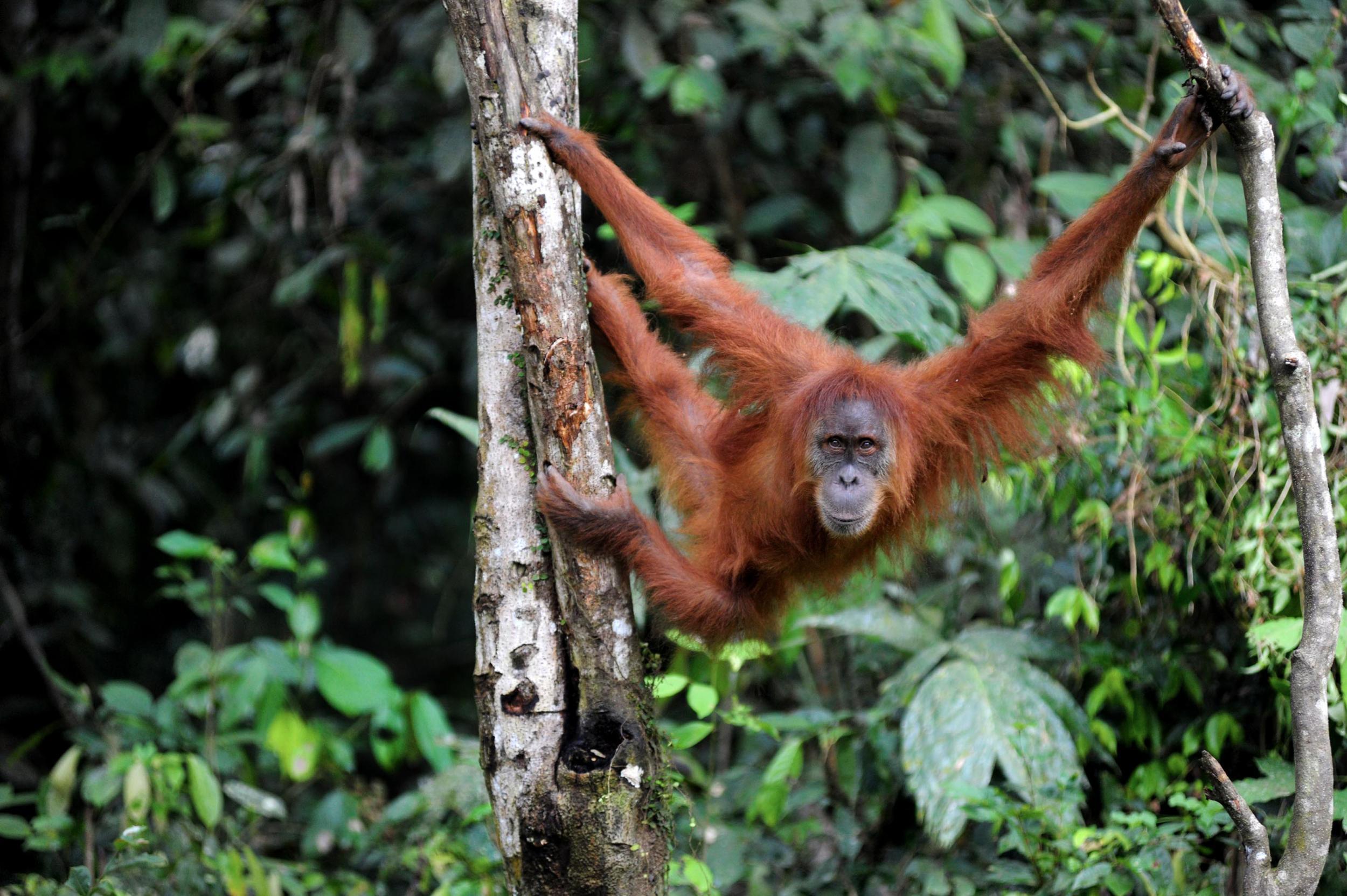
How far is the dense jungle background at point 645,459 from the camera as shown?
332 centimetres

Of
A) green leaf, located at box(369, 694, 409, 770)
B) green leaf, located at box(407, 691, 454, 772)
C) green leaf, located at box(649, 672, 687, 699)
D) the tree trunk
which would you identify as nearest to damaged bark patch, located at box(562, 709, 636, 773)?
the tree trunk

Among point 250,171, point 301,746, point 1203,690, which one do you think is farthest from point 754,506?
point 250,171

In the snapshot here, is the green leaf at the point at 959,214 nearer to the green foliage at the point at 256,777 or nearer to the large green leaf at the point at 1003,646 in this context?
the large green leaf at the point at 1003,646

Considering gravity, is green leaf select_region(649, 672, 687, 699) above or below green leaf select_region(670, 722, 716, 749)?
above

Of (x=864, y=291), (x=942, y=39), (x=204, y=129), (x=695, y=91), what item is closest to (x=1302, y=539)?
(x=864, y=291)

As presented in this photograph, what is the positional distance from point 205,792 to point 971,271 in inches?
128

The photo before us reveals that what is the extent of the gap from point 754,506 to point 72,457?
3949 millimetres

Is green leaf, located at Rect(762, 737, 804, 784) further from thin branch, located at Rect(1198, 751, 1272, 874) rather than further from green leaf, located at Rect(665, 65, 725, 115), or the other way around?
green leaf, located at Rect(665, 65, 725, 115)

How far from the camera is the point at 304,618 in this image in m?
4.25

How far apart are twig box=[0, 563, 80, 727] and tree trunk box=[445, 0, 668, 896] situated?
8.28 ft

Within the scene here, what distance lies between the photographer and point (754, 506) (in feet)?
10.8

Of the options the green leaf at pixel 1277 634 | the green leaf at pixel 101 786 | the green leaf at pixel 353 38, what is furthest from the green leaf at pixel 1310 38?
the green leaf at pixel 101 786

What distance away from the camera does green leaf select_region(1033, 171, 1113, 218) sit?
4000 millimetres

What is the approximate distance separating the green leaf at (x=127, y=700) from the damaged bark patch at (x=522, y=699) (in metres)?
2.21
